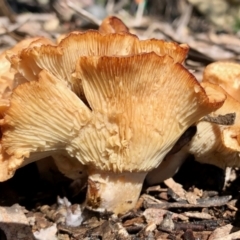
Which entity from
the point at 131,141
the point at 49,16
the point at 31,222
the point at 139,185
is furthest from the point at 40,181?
the point at 49,16

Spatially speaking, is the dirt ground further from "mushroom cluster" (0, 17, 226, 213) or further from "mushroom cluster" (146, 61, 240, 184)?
"mushroom cluster" (0, 17, 226, 213)

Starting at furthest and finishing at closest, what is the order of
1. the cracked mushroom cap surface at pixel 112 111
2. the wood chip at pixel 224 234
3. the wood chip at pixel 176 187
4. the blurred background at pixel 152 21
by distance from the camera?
the blurred background at pixel 152 21 → the wood chip at pixel 176 187 → the wood chip at pixel 224 234 → the cracked mushroom cap surface at pixel 112 111

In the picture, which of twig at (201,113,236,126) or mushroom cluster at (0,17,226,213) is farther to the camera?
twig at (201,113,236,126)

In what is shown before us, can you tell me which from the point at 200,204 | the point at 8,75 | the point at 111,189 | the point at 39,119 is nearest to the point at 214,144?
the point at 200,204

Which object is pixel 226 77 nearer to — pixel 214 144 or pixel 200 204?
pixel 214 144

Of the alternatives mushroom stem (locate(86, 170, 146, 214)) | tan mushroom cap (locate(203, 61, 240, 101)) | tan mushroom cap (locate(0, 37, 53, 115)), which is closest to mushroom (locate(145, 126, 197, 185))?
mushroom stem (locate(86, 170, 146, 214))

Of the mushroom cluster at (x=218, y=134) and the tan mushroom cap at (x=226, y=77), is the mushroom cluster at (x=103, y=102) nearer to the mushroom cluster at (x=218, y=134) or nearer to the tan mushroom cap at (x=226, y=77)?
the mushroom cluster at (x=218, y=134)

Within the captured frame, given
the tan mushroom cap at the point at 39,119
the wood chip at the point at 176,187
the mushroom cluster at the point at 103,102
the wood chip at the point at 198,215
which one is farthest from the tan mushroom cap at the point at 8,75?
the wood chip at the point at 198,215

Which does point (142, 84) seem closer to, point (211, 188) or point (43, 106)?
point (43, 106)

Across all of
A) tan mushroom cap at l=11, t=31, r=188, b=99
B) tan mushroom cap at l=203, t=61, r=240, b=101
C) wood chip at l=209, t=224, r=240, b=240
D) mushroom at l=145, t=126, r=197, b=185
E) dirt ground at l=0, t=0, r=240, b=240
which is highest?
tan mushroom cap at l=11, t=31, r=188, b=99
